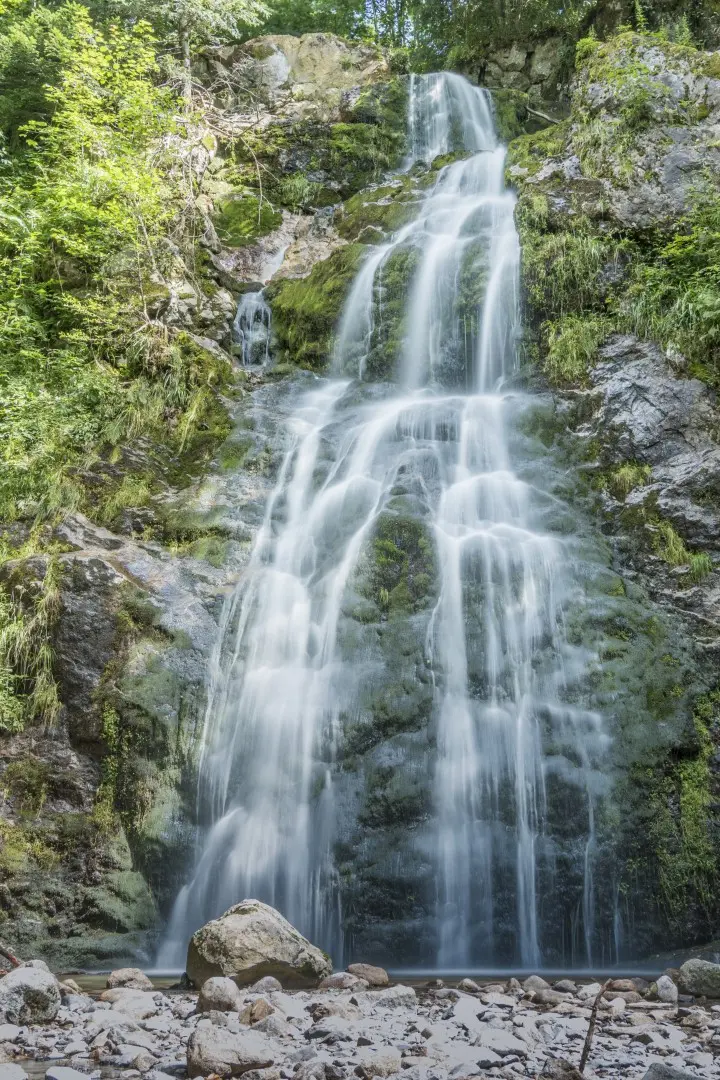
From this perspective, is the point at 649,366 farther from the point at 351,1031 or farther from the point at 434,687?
the point at 351,1031

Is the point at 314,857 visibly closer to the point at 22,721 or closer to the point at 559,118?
the point at 22,721

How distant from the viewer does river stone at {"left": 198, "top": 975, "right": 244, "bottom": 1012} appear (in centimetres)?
426

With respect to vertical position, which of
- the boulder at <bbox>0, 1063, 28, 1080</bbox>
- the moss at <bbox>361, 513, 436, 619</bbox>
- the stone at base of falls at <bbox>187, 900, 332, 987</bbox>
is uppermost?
the moss at <bbox>361, 513, 436, 619</bbox>

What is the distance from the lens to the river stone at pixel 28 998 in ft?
13.3

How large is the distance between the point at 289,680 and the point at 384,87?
50.3 ft

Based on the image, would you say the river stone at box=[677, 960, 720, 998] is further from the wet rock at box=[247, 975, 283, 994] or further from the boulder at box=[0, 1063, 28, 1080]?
the boulder at box=[0, 1063, 28, 1080]

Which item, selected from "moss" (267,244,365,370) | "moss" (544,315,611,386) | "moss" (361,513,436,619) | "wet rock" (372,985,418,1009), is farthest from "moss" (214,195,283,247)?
"wet rock" (372,985,418,1009)

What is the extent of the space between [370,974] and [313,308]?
959cm

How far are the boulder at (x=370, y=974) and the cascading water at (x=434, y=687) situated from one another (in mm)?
657

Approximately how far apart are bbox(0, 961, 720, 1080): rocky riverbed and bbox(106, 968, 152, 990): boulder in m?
0.11

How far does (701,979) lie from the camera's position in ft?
15.6

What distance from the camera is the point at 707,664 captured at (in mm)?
6941

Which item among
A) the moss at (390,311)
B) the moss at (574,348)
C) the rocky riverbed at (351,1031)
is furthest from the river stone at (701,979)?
the moss at (390,311)

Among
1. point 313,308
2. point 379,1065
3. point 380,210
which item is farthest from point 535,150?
point 379,1065
